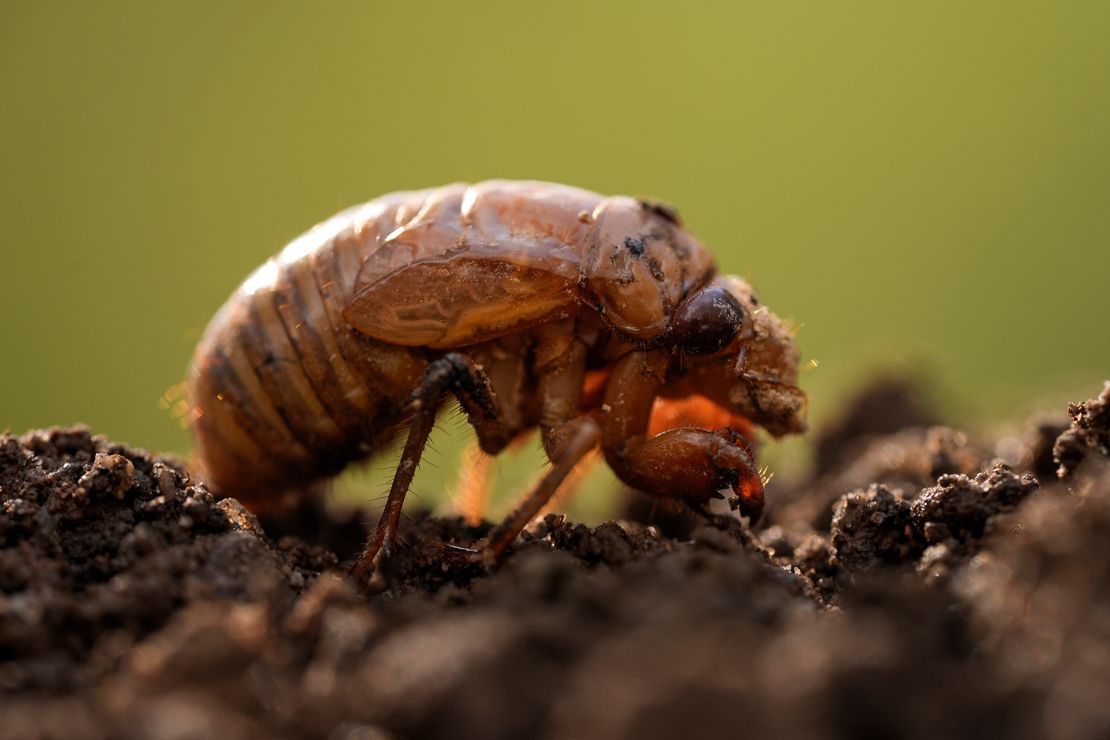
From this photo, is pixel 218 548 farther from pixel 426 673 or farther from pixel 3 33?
pixel 3 33

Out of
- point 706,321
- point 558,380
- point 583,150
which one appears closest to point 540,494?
point 558,380

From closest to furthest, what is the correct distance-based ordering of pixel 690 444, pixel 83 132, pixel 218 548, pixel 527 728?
pixel 527 728, pixel 218 548, pixel 690 444, pixel 83 132

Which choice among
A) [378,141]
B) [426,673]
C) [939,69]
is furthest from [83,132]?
[426,673]

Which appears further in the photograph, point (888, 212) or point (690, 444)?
point (888, 212)

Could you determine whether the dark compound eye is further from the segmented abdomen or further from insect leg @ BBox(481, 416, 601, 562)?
the segmented abdomen

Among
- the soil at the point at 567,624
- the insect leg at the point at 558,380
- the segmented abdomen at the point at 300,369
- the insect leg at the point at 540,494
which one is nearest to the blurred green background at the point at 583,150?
the segmented abdomen at the point at 300,369

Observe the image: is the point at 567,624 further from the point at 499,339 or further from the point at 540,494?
the point at 499,339
